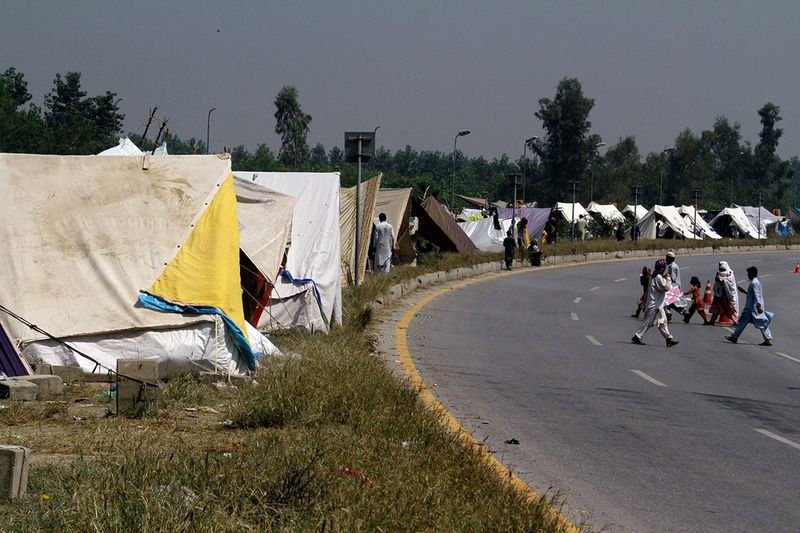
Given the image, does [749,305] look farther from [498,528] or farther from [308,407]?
[498,528]

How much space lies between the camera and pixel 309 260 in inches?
663

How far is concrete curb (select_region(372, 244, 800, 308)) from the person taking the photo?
84.5ft

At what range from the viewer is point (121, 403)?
8500mm

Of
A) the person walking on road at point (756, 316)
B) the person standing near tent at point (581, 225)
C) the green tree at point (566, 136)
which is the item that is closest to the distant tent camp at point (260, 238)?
the person walking on road at point (756, 316)

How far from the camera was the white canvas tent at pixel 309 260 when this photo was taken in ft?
51.9

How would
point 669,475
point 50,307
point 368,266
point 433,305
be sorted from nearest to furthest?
point 669,475 < point 50,307 < point 433,305 < point 368,266

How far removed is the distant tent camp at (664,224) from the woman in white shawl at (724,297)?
40.7 metres

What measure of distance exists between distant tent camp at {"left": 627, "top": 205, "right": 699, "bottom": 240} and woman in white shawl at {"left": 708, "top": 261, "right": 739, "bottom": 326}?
134 feet

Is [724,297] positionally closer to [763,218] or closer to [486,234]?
[486,234]

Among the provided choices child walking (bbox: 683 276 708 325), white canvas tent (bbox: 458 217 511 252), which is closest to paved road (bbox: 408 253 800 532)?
child walking (bbox: 683 276 708 325)

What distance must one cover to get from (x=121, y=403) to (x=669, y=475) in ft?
14.1

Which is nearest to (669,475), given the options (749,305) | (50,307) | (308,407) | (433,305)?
(308,407)

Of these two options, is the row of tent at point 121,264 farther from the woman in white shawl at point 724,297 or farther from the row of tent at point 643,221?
the row of tent at point 643,221

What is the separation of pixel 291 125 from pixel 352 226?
90.6 metres
